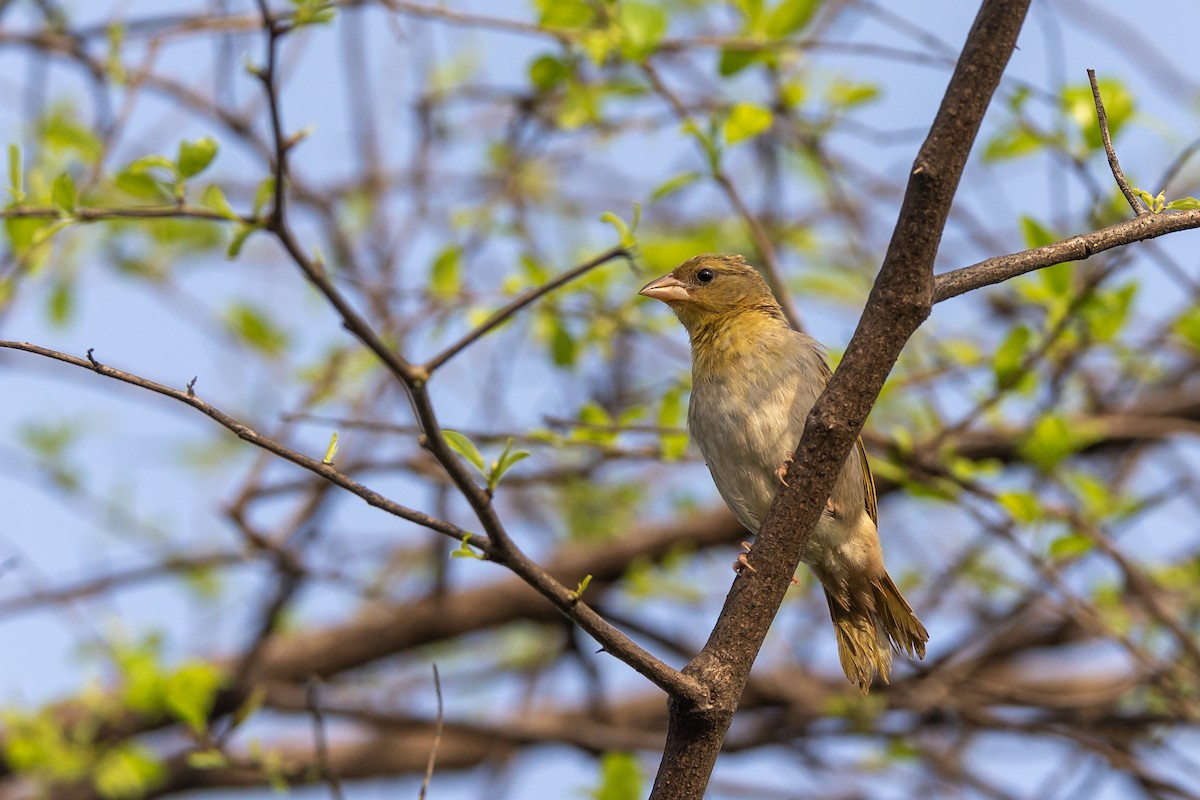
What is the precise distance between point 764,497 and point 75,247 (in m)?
4.07

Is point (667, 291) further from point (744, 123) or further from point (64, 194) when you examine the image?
point (64, 194)

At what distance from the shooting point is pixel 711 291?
452cm

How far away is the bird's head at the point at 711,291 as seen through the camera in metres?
4.46

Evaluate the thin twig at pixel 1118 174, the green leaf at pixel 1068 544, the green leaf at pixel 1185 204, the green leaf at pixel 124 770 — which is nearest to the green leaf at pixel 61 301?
the green leaf at pixel 124 770

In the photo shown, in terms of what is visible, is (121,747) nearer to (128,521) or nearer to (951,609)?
(128,521)

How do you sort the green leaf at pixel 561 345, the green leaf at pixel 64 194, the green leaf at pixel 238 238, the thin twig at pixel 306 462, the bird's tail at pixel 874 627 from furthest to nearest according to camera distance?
the green leaf at pixel 561 345, the bird's tail at pixel 874 627, the green leaf at pixel 64 194, the green leaf at pixel 238 238, the thin twig at pixel 306 462

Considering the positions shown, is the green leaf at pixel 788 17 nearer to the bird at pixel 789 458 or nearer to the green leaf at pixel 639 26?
the green leaf at pixel 639 26

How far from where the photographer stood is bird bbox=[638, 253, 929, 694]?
12.7ft

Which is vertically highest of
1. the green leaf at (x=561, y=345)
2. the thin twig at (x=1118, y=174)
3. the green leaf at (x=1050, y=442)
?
the green leaf at (x=561, y=345)

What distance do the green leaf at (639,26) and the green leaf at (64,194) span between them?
1.85 m

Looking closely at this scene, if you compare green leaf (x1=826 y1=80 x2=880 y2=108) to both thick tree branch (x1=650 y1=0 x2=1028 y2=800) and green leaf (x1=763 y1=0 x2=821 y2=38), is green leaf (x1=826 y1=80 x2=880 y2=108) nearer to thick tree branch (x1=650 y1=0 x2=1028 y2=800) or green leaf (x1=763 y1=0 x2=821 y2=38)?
green leaf (x1=763 y1=0 x2=821 y2=38)

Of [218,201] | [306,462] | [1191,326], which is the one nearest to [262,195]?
[218,201]

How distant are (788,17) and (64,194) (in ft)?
7.92

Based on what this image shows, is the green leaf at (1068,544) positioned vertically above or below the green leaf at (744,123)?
below
